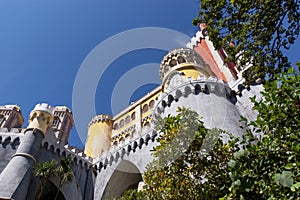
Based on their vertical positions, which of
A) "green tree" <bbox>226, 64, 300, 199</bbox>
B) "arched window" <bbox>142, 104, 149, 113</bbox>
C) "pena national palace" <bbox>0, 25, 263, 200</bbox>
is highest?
"arched window" <bbox>142, 104, 149, 113</bbox>

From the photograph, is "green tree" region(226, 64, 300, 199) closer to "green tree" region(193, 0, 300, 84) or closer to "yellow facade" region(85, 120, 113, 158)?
Answer: "green tree" region(193, 0, 300, 84)

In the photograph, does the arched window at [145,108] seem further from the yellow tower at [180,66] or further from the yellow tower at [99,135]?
the yellow tower at [180,66]

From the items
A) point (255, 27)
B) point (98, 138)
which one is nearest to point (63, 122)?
point (98, 138)

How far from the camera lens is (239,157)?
22.1ft

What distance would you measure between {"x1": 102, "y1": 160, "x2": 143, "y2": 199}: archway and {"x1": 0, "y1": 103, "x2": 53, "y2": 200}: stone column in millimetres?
7262

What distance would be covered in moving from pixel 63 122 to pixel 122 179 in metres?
41.2

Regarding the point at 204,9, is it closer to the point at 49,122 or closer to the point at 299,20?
the point at 299,20

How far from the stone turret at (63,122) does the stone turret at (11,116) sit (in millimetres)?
7332

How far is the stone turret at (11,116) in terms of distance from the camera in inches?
2211

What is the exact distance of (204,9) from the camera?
11812 millimetres

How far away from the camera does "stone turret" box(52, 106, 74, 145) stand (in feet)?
202

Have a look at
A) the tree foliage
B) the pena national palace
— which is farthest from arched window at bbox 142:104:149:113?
the tree foliage

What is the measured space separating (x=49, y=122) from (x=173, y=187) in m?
20.3

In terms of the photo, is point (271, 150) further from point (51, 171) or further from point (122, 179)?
point (122, 179)
